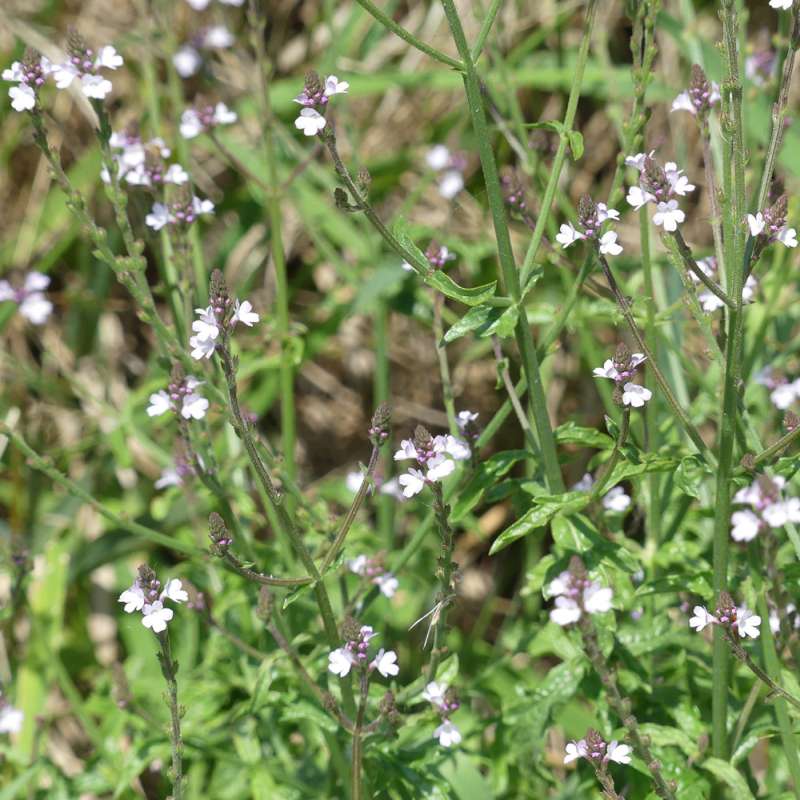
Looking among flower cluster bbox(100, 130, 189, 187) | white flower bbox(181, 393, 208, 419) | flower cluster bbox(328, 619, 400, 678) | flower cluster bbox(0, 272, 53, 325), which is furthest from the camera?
flower cluster bbox(0, 272, 53, 325)

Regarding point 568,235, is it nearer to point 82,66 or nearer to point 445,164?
point 82,66

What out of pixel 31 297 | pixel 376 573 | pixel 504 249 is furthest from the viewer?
pixel 31 297

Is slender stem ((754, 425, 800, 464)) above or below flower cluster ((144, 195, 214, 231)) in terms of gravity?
below

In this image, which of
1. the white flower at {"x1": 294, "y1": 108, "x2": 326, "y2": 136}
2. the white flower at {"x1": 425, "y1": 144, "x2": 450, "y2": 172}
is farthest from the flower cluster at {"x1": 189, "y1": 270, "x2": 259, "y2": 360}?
the white flower at {"x1": 425, "y1": 144, "x2": 450, "y2": 172}

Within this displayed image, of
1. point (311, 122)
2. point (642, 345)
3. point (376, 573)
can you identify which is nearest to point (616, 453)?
point (642, 345)

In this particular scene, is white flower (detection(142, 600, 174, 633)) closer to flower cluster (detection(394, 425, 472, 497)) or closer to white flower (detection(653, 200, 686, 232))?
flower cluster (detection(394, 425, 472, 497))

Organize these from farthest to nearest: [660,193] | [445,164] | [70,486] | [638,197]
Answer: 1. [445,164]
2. [70,486]
3. [638,197]
4. [660,193]
